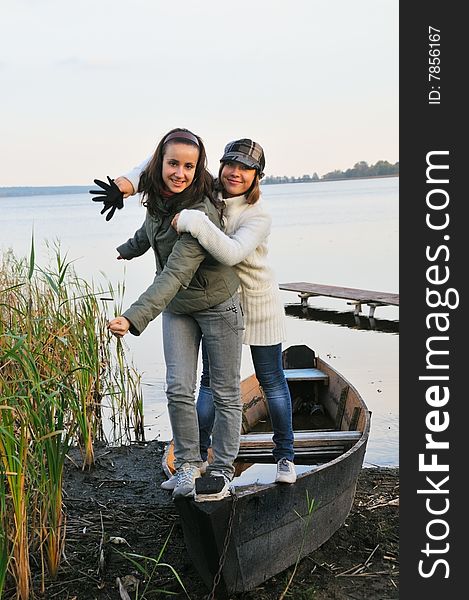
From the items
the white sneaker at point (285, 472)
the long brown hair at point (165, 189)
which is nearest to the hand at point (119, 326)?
the long brown hair at point (165, 189)

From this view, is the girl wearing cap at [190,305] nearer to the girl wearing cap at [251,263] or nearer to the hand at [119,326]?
the girl wearing cap at [251,263]

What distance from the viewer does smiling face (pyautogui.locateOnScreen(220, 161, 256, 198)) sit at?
3.84 m

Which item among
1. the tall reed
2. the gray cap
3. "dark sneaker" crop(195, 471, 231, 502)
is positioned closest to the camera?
the tall reed

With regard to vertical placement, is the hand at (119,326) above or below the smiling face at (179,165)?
below

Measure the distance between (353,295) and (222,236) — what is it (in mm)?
9979

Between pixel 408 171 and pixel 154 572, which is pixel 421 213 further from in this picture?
pixel 154 572

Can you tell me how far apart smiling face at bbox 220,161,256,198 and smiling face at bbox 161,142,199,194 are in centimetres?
19

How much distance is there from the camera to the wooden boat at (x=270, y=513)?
11.5 feet

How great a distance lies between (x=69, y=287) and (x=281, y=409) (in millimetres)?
3395

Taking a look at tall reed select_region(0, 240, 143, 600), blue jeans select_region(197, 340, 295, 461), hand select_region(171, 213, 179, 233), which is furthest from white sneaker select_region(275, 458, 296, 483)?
hand select_region(171, 213, 179, 233)

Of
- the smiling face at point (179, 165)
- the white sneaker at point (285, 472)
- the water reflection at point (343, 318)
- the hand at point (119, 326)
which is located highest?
the smiling face at point (179, 165)

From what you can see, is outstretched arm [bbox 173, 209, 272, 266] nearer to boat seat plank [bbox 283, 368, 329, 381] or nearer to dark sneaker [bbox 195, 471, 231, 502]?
dark sneaker [bbox 195, 471, 231, 502]

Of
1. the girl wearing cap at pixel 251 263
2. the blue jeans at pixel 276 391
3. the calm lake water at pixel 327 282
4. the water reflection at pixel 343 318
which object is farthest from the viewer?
the water reflection at pixel 343 318

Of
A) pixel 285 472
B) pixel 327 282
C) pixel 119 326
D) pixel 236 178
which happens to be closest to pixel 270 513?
pixel 285 472
